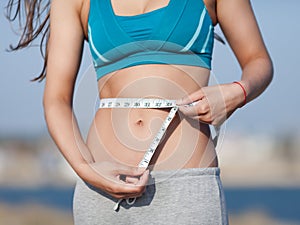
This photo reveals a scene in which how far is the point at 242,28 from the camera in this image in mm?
3340

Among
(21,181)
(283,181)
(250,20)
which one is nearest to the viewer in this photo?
(250,20)

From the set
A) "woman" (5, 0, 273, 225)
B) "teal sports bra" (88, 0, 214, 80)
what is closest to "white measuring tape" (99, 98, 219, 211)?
"woman" (5, 0, 273, 225)

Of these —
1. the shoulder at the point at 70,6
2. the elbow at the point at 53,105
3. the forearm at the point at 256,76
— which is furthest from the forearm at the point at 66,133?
the forearm at the point at 256,76

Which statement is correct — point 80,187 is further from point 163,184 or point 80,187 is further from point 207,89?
point 207,89

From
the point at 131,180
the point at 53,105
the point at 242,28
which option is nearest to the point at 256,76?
the point at 242,28

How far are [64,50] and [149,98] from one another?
1.07 ft

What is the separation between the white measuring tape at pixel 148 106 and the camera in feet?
10.3

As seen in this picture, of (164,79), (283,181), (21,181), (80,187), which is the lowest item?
(283,181)

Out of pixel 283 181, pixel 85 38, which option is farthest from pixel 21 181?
pixel 85 38

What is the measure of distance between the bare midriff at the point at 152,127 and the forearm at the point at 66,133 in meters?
0.06

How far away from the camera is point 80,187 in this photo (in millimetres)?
3225

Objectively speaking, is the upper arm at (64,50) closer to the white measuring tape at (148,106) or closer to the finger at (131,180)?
the white measuring tape at (148,106)

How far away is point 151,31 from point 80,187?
0.51 m

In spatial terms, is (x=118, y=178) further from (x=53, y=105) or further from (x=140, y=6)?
(x=140, y=6)
